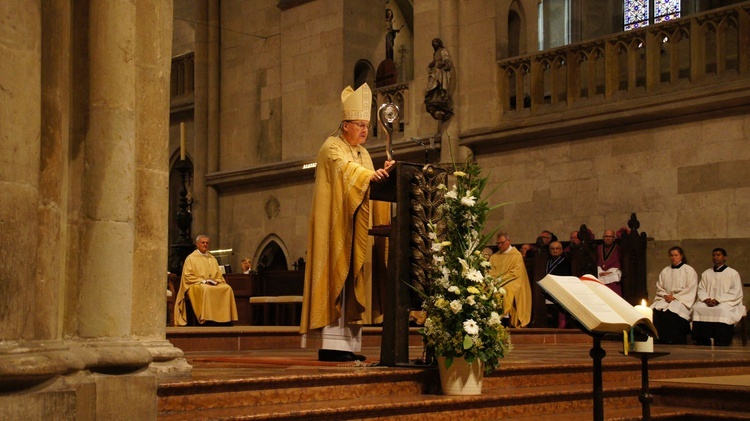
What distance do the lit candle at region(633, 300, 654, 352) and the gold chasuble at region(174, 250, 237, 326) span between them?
9.50 m

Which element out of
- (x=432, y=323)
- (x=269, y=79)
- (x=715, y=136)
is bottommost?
(x=432, y=323)

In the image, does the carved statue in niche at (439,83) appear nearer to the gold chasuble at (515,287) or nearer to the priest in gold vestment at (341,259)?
the gold chasuble at (515,287)

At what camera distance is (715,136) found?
13.9 m

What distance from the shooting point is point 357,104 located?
24.3 feet

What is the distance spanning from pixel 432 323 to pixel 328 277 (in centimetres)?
108

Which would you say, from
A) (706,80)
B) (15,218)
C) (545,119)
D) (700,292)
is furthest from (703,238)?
(15,218)

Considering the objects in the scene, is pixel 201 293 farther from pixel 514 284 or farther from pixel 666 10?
pixel 666 10

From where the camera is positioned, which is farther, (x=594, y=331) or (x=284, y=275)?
(x=284, y=275)

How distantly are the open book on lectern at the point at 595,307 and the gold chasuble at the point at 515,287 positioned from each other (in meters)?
8.85

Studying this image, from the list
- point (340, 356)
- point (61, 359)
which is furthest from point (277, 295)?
point (61, 359)

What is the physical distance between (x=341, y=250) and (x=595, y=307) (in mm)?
2686

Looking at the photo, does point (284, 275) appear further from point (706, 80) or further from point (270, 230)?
point (706, 80)

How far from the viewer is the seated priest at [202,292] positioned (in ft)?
45.2

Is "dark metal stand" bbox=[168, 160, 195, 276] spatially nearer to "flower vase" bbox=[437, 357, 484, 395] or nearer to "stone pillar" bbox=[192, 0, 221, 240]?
"stone pillar" bbox=[192, 0, 221, 240]
